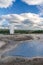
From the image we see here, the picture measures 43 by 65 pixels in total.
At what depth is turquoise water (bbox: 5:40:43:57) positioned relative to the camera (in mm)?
2123

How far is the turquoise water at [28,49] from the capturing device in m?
2.12

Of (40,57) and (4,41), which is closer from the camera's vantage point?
(40,57)

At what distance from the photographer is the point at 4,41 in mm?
2271

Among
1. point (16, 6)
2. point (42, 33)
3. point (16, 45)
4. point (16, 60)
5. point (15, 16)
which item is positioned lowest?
point (16, 60)

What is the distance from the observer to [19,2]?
227 centimetres

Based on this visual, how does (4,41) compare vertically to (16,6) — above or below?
below

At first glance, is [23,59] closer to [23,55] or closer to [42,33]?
[23,55]

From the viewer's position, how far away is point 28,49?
7.08 feet

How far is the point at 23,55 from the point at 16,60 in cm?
12

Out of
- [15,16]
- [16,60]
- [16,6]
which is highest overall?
[16,6]

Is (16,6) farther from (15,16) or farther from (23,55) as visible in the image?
(23,55)

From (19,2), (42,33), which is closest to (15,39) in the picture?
(42,33)

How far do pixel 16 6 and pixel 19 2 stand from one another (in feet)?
0.25

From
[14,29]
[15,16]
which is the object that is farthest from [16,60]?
[15,16]
